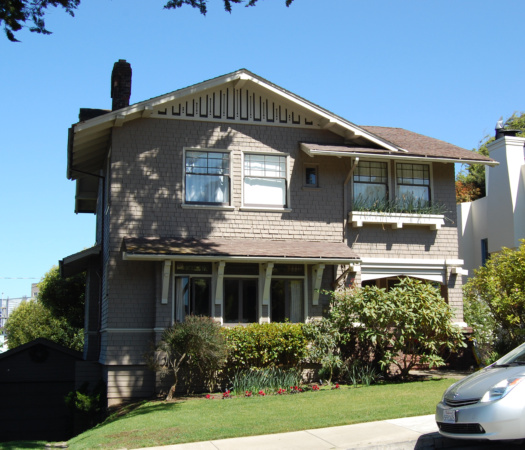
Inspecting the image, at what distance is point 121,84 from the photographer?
20172 millimetres

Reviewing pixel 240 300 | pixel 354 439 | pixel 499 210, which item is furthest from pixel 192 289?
pixel 499 210

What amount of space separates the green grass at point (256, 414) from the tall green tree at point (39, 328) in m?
27.9

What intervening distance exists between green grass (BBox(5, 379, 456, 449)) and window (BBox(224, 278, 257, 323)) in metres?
3.11

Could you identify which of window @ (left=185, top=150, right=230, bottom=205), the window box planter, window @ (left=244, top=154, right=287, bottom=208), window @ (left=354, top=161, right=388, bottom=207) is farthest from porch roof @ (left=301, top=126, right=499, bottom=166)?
window @ (left=185, top=150, right=230, bottom=205)

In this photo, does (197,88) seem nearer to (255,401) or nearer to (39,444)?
(255,401)

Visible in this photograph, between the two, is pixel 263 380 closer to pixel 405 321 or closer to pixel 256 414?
pixel 405 321

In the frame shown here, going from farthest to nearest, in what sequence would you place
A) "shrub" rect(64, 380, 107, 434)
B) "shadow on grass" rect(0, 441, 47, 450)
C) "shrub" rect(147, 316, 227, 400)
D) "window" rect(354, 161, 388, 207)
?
1. "window" rect(354, 161, 388, 207)
2. "shrub" rect(64, 380, 107, 434)
3. "shrub" rect(147, 316, 227, 400)
4. "shadow on grass" rect(0, 441, 47, 450)

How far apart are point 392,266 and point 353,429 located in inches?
347

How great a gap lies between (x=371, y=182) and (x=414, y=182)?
53.7 inches

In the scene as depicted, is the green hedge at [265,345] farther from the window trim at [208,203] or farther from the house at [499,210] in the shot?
the house at [499,210]

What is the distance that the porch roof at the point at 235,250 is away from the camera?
16.1 m

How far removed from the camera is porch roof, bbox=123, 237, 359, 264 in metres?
16.1

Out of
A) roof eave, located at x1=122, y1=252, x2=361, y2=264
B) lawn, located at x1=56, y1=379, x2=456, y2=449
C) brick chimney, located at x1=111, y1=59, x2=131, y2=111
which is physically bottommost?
lawn, located at x1=56, y1=379, x2=456, y2=449

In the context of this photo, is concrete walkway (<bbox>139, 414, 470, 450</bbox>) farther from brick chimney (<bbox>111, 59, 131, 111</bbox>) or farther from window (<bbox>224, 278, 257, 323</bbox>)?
brick chimney (<bbox>111, 59, 131, 111</bbox>)
